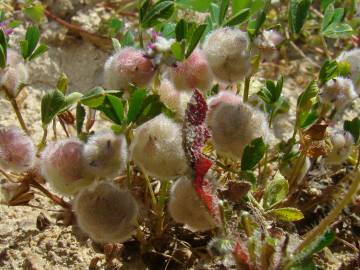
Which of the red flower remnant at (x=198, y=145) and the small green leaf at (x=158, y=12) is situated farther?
the small green leaf at (x=158, y=12)

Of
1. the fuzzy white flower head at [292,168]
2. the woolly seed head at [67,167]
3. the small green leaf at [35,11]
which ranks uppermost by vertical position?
the woolly seed head at [67,167]

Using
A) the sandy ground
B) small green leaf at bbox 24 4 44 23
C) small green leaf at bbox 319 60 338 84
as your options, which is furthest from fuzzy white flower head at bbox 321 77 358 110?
small green leaf at bbox 24 4 44 23

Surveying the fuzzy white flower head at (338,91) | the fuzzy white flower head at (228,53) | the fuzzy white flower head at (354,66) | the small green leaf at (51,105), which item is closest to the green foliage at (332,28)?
the fuzzy white flower head at (354,66)

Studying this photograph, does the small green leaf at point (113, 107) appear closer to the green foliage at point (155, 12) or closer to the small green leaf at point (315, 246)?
the green foliage at point (155, 12)

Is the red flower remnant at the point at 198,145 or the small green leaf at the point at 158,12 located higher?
the small green leaf at the point at 158,12

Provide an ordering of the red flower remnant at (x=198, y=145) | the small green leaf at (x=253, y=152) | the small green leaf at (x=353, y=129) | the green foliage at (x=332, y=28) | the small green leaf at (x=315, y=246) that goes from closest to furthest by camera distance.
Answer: the small green leaf at (x=315, y=246)
the red flower remnant at (x=198, y=145)
the small green leaf at (x=253, y=152)
the small green leaf at (x=353, y=129)
the green foliage at (x=332, y=28)

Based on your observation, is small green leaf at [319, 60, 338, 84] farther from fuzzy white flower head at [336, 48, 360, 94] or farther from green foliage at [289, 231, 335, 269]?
green foliage at [289, 231, 335, 269]

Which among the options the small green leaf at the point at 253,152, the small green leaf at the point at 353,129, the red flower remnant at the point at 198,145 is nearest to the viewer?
the red flower remnant at the point at 198,145
